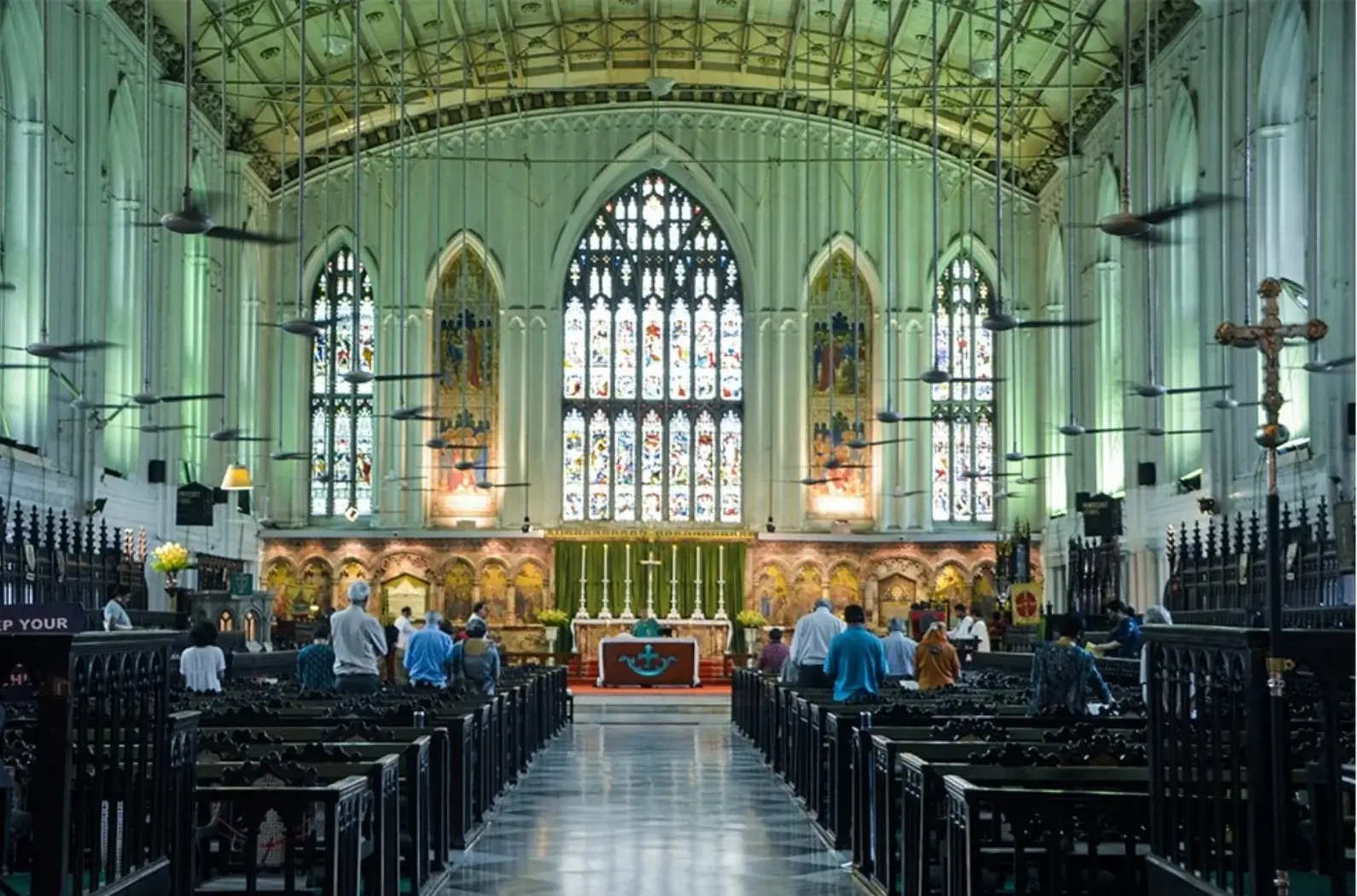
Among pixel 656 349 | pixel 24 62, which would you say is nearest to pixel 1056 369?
pixel 656 349

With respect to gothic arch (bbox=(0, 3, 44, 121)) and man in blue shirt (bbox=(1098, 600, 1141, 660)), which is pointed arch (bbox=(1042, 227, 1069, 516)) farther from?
gothic arch (bbox=(0, 3, 44, 121))

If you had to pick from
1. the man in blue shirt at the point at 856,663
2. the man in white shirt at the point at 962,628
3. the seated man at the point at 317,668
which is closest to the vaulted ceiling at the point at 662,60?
the man in white shirt at the point at 962,628

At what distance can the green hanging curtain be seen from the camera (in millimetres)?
40125

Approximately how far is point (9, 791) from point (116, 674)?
3.28 ft

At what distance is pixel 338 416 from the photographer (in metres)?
41.4

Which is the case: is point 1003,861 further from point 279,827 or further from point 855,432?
point 855,432

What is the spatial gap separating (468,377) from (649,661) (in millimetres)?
9314

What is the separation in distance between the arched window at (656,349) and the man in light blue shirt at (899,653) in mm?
20362

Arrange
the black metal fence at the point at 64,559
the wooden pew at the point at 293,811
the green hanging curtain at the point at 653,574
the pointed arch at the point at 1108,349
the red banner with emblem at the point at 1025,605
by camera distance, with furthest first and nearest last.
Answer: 1. the green hanging curtain at the point at 653,574
2. the pointed arch at the point at 1108,349
3. the red banner with emblem at the point at 1025,605
4. the black metal fence at the point at 64,559
5. the wooden pew at the point at 293,811

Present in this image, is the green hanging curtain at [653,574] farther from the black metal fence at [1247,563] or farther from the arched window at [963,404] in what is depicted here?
the black metal fence at [1247,563]

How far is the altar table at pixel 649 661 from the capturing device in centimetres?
3441

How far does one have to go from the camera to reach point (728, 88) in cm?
4056

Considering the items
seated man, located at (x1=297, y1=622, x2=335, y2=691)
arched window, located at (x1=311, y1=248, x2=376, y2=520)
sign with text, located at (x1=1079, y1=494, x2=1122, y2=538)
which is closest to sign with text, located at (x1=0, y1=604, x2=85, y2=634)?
seated man, located at (x1=297, y1=622, x2=335, y2=691)

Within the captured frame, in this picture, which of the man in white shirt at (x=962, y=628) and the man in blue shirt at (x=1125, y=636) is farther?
the man in white shirt at (x=962, y=628)
